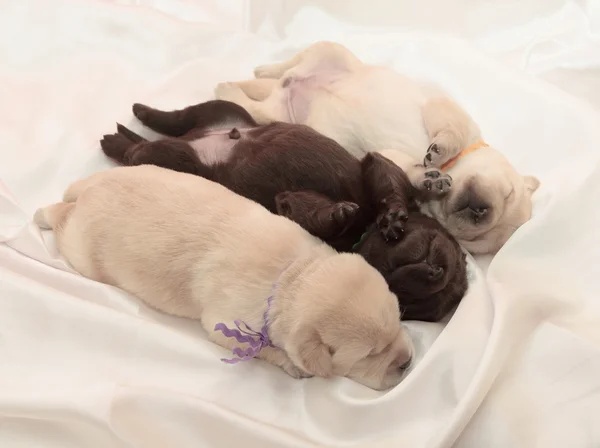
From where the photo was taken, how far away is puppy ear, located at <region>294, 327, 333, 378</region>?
3.95ft

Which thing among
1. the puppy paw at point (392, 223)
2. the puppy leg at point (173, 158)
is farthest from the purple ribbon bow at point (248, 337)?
the puppy leg at point (173, 158)

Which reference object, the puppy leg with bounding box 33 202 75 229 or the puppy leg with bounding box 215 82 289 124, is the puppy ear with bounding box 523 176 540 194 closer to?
the puppy leg with bounding box 215 82 289 124

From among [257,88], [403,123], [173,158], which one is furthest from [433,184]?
[257,88]

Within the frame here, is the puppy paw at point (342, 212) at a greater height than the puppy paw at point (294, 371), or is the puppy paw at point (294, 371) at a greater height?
the puppy paw at point (342, 212)

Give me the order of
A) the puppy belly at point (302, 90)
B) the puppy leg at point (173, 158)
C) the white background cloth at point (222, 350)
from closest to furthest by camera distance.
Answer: the white background cloth at point (222, 350), the puppy leg at point (173, 158), the puppy belly at point (302, 90)

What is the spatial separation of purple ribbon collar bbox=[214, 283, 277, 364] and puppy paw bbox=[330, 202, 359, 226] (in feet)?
0.77

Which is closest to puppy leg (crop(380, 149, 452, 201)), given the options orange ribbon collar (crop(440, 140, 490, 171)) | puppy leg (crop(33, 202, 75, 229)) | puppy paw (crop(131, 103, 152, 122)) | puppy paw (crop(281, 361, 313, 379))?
orange ribbon collar (crop(440, 140, 490, 171))

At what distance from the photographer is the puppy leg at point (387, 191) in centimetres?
140

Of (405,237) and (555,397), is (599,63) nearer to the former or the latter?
(405,237)

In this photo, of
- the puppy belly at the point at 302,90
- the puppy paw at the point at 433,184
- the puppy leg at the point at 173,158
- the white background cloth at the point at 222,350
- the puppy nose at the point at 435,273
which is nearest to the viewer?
the white background cloth at the point at 222,350

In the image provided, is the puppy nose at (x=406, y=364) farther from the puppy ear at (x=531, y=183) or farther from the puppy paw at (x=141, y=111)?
the puppy paw at (x=141, y=111)

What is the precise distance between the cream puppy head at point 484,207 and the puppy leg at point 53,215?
41.1 inches

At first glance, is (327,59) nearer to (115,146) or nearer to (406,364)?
(115,146)

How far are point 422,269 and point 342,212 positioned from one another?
0.77ft
